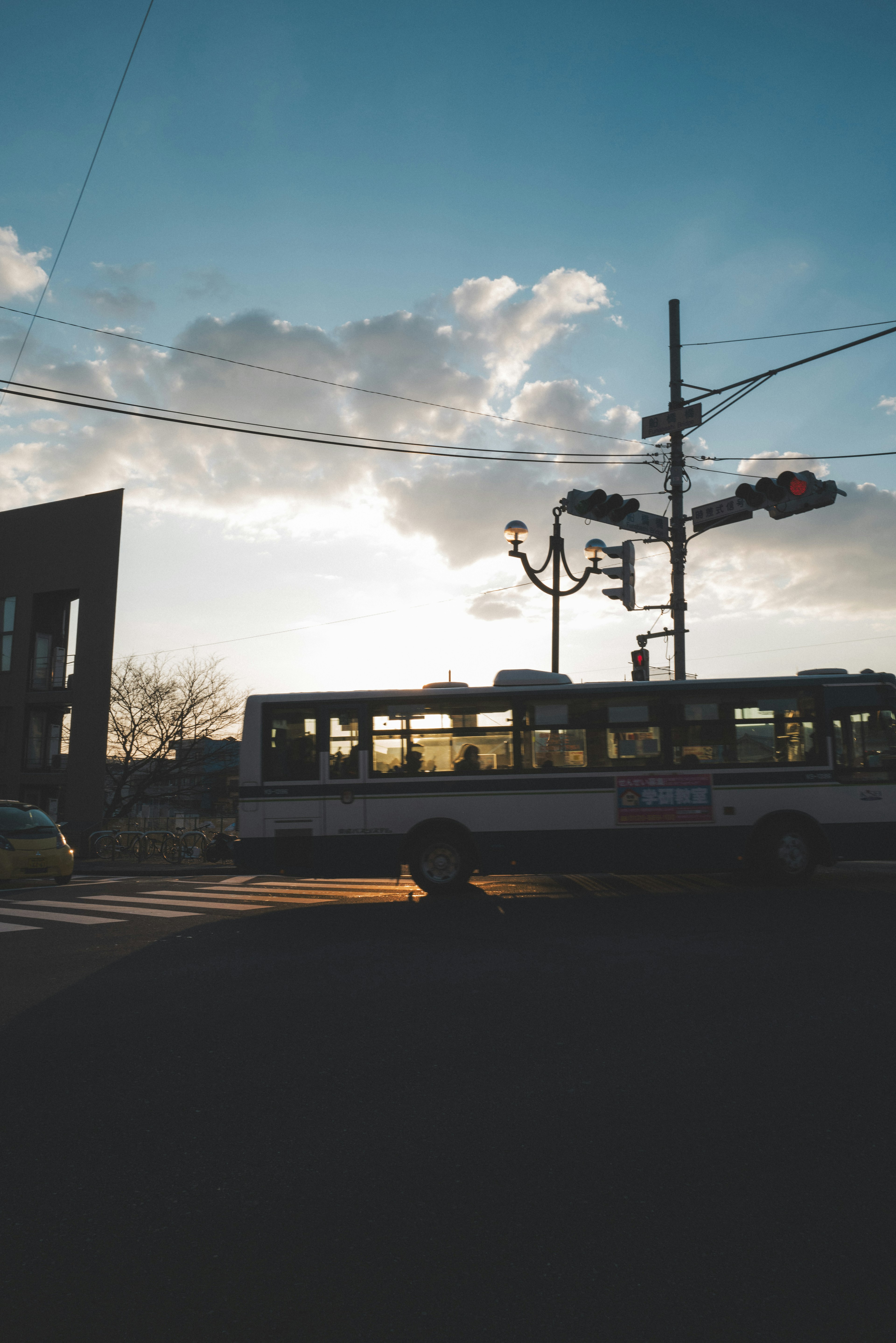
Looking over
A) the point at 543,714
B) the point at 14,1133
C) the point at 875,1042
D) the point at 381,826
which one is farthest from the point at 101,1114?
the point at 543,714

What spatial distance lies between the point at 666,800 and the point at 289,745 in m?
5.56

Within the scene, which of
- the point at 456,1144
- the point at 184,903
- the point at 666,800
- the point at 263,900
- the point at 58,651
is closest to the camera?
the point at 456,1144

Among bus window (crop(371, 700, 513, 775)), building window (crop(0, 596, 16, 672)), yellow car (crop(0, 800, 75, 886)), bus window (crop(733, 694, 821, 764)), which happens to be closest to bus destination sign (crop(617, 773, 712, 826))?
bus window (crop(733, 694, 821, 764))

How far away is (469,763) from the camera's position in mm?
12273

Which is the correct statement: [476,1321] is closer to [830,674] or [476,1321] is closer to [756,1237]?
[756,1237]

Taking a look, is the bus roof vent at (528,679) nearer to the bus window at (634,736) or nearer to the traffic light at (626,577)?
the bus window at (634,736)

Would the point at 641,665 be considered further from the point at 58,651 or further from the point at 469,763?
the point at 58,651

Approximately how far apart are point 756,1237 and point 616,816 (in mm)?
9275

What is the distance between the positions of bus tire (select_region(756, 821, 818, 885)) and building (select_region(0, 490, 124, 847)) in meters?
23.0

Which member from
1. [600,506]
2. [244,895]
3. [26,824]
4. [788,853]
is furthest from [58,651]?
[788,853]

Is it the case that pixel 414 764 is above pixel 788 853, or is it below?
above

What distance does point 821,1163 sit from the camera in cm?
342

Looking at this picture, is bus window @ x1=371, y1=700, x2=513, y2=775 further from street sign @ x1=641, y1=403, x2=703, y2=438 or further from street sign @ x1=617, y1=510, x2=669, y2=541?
street sign @ x1=641, y1=403, x2=703, y2=438

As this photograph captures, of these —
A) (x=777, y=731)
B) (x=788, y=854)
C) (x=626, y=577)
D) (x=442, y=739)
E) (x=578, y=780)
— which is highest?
(x=626, y=577)
